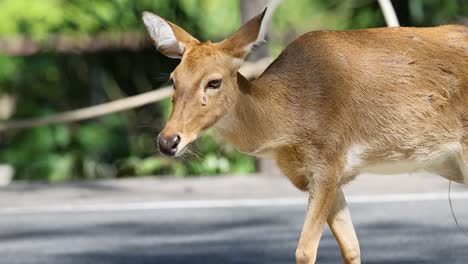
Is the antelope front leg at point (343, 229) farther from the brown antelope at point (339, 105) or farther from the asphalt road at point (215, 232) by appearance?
the asphalt road at point (215, 232)

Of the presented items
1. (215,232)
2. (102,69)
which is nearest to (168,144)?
(215,232)

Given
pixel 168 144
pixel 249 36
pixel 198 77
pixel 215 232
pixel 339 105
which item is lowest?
pixel 215 232

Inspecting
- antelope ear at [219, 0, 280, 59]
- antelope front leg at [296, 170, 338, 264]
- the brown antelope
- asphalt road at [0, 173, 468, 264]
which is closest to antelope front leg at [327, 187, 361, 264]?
the brown antelope

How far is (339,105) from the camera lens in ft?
24.2

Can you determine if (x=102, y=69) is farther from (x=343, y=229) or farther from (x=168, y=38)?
(x=168, y=38)

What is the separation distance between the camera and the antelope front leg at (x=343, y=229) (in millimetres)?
7824

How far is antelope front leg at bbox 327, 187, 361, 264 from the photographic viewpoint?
25.7ft

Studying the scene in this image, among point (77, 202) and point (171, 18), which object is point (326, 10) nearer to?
point (171, 18)

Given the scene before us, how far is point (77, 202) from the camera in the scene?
1309 centimetres

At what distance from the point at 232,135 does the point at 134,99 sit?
7875 millimetres

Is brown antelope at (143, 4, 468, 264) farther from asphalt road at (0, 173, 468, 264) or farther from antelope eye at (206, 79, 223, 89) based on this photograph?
asphalt road at (0, 173, 468, 264)

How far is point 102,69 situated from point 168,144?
10538 millimetres

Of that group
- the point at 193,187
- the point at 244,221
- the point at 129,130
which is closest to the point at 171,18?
the point at 129,130

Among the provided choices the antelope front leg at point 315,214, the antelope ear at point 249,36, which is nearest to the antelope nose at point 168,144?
the antelope ear at point 249,36
